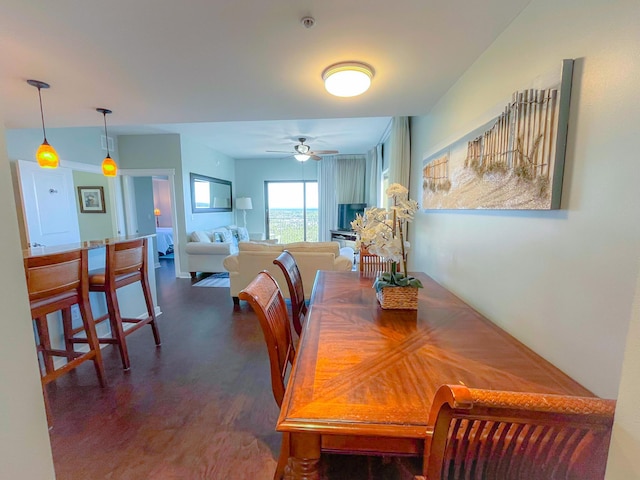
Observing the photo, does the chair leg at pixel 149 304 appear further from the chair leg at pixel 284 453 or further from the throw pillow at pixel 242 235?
the throw pillow at pixel 242 235

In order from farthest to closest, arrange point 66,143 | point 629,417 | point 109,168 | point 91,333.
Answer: point 66,143
point 109,168
point 91,333
point 629,417

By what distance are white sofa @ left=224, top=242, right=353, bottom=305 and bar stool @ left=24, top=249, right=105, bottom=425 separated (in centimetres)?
180

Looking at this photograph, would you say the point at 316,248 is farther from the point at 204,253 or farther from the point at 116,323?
the point at 204,253

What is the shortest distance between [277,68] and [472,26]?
1111 mm

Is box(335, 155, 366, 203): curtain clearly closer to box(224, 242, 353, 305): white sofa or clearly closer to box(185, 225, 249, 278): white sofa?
box(185, 225, 249, 278): white sofa

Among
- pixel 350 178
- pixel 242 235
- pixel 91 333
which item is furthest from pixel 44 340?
A: pixel 350 178

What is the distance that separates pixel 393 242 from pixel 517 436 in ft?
3.08

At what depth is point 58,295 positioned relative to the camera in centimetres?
178

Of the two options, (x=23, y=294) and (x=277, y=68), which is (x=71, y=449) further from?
(x=277, y=68)

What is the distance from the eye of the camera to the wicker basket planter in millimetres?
1483

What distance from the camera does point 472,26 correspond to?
1.35m

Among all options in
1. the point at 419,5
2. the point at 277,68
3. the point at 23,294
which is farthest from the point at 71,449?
the point at 419,5

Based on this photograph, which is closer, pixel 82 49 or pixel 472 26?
pixel 472 26

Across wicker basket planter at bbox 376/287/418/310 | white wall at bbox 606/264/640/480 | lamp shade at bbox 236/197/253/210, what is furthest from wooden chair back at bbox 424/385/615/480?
lamp shade at bbox 236/197/253/210
